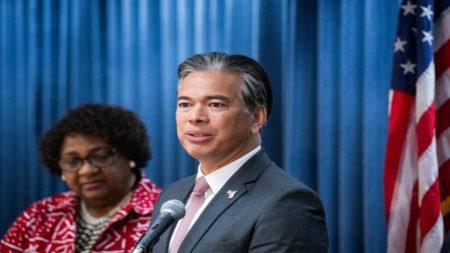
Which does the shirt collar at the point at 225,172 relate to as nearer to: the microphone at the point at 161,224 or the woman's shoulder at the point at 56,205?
the microphone at the point at 161,224

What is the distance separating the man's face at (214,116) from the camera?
1.77 metres

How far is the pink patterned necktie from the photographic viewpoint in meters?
1.76

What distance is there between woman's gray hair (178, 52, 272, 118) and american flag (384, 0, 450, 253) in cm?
80

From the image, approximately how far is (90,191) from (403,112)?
1.23 meters

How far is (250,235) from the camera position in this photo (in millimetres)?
1640

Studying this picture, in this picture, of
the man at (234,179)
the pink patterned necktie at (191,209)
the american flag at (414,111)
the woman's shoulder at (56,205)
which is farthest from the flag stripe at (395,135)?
the woman's shoulder at (56,205)

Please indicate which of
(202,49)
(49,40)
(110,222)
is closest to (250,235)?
(110,222)

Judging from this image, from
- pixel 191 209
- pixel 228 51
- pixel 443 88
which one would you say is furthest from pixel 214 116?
pixel 228 51

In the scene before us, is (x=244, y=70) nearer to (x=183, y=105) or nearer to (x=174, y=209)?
(x=183, y=105)

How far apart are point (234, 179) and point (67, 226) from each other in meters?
1.18

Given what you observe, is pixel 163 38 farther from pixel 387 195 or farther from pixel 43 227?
pixel 387 195

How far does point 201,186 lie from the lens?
1867mm

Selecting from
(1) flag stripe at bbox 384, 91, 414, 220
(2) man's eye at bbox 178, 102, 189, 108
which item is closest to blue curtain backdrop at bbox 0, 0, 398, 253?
(1) flag stripe at bbox 384, 91, 414, 220

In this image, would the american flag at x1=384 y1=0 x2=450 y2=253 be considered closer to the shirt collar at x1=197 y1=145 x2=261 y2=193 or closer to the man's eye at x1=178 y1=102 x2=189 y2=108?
the shirt collar at x1=197 y1=145 x2=261 y2=193
